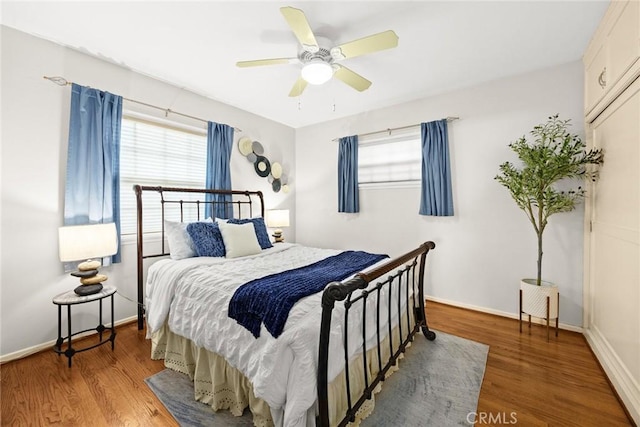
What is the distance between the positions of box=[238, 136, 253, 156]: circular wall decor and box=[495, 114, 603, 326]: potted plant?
3254 millimetres

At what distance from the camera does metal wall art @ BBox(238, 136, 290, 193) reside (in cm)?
392

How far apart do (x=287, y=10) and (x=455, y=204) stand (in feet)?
9.16

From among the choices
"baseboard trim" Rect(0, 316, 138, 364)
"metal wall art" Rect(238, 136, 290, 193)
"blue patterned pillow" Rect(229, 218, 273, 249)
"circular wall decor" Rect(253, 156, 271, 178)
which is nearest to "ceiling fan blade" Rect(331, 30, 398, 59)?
"blue patterned pillow" Rect(229, 218, 273, 249)

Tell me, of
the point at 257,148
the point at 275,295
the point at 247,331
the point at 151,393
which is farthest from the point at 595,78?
the point at 151,393

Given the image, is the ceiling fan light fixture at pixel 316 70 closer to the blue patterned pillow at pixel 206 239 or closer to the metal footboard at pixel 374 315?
the metal footboard at pixel 374 315

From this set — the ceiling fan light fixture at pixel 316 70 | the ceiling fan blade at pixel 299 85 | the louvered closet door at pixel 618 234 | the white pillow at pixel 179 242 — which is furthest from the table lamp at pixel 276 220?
the louvered closet door at pixel 618 234

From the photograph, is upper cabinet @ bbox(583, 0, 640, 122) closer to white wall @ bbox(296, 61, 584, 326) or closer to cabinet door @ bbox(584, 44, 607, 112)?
cabinet door @ bbox(584, 44, 607, 112)

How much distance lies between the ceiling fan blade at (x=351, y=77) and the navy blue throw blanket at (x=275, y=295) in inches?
64.9

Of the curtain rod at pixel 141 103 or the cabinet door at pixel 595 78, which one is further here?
the curtain rod at pixel 141 103

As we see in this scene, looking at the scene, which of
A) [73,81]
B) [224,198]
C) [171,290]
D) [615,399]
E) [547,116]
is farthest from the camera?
[224,198]

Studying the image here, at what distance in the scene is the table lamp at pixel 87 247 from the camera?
204cm

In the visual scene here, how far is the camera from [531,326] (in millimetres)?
2768

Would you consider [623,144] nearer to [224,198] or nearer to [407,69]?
[407,69]

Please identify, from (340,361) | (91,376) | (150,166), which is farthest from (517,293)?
(150,166)
